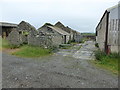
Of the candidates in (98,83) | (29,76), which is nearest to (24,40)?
(29,76)

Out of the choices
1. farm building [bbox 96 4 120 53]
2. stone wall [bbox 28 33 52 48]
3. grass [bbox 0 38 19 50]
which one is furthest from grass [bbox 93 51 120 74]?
grass [bbox 0 38 19 50]

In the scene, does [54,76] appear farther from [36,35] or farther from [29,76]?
[36,35]

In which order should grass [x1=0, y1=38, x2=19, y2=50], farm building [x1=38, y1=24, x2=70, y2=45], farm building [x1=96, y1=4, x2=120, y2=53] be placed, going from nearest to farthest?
1. farm building [x1=96, y1=4, x2=120, y2=53]
2. grass [x1=0, y1=38, x2=19, y2=50]
3. farm building [x1=38, y1=24, x2=70, y2=45]

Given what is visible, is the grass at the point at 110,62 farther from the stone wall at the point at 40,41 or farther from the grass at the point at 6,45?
the grass at the point at 6,45

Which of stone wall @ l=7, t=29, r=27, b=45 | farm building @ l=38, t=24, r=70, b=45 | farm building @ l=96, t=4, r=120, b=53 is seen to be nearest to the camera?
farm building @ l=96, t=4, r=120, b=53

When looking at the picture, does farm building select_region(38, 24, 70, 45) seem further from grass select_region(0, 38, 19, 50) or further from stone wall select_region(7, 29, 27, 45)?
grass select_region(0, 38, 19, 50)

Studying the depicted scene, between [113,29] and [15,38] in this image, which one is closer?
A: [113,29]

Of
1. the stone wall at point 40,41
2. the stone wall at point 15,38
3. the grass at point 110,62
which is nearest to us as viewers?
the grass at point 110,62

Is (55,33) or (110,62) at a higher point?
(55,33)

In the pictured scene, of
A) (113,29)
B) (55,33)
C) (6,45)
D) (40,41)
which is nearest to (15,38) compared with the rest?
(6,45)

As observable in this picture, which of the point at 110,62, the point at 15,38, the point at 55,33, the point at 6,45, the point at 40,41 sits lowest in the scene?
the point at 110,62

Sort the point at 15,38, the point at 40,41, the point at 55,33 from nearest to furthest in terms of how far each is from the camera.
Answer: the point at 40,41 → the point at 15,38 → the point at 55,33

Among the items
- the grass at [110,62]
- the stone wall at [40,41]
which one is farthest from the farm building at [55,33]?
the grass at [110,62]

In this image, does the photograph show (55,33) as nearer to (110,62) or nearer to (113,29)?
(113,29)
